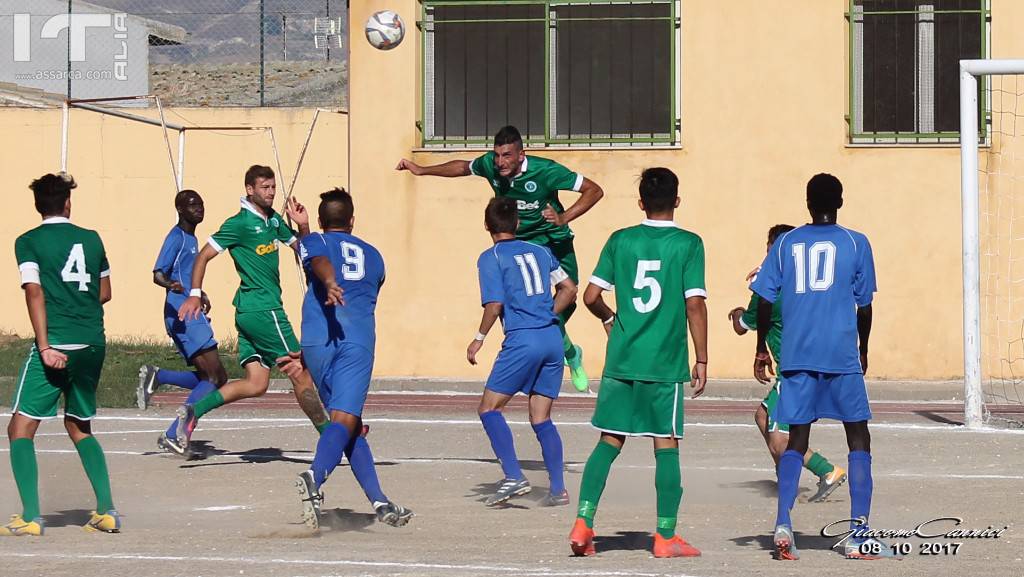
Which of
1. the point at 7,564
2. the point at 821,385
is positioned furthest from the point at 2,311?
the point at 821,385

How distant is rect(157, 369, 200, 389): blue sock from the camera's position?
43.4 feet

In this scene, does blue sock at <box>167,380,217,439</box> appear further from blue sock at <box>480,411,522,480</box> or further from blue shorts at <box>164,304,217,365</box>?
blue sock at <box>480,411,522,480</box>

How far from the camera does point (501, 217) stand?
10227 millimetres

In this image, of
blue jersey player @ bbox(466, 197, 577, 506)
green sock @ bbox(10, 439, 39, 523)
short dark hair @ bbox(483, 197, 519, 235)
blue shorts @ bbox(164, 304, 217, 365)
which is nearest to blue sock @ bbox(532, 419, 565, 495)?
blue jersey player @ bbox(466, 197, 577, 506)

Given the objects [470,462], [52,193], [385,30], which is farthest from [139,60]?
[52,193]

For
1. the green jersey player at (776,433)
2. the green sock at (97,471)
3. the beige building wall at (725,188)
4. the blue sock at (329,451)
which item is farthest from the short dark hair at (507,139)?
the beige building wall at (725,188)

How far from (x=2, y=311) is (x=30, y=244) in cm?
1360

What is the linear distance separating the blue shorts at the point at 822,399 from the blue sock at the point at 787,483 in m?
0.19

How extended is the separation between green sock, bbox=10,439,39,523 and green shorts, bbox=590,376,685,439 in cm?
308

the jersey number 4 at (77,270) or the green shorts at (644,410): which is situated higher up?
the jersey number 4 at (77,270)

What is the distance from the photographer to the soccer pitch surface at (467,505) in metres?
7.94

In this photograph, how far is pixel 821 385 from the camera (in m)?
8.18

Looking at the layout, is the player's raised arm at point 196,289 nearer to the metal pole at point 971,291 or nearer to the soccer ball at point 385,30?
the metal pole at point 971,291

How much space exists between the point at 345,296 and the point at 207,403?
3309 millimetres
